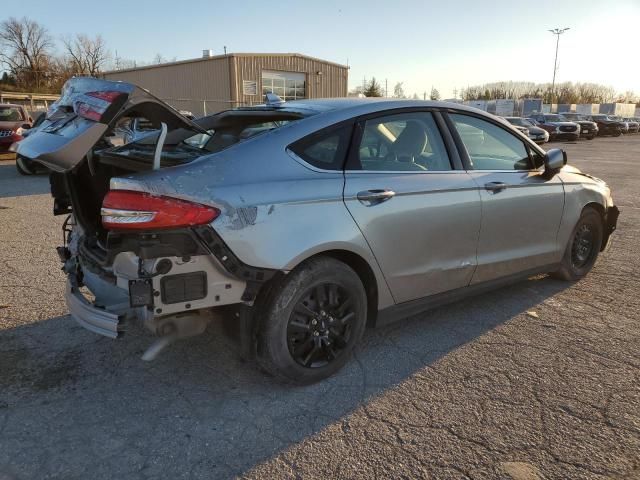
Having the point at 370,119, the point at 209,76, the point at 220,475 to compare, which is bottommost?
the point at 220,475

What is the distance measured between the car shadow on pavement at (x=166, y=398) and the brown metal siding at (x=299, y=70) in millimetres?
25417

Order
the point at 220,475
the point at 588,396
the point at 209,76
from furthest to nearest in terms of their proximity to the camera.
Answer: the point at 209,76
the point at 588,396
the point at 220,475

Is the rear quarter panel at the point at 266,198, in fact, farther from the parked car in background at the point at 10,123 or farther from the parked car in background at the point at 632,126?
the parked car in background at the point at 632,126

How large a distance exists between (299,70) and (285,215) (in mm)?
29171

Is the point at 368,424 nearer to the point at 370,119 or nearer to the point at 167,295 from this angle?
the point at 167,295

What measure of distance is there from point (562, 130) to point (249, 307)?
3353 centimetres

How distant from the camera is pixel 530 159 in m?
4.34

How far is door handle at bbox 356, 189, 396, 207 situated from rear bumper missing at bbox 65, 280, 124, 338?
4.85 feet

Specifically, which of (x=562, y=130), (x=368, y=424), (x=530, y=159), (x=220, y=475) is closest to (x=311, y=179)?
(x=368, y=424)

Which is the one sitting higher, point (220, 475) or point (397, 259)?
point (397, 259)

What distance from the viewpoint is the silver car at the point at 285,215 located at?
8.29 feet

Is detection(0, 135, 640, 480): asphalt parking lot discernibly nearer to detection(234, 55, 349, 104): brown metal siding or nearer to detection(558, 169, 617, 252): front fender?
detection(558, 169, 617, 252): front fender

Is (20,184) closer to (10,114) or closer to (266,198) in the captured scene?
(10,114)

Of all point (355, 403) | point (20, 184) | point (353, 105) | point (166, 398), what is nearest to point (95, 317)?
point (166, 398)
